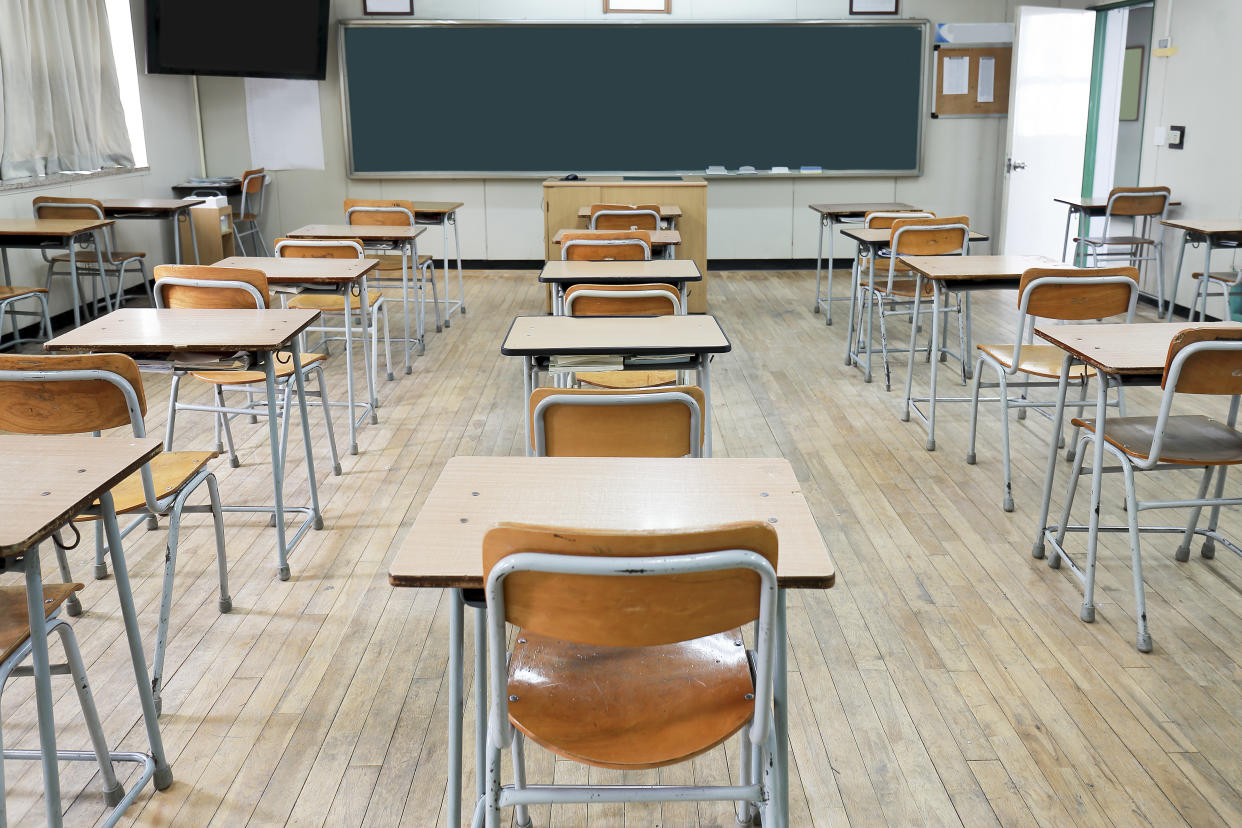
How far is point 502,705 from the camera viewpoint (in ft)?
5.05

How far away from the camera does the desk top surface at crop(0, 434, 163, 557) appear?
5.47 feet

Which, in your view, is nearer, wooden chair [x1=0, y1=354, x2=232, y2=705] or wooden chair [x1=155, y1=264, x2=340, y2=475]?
wooden chair [x1=0, y1=354, x2=232, y2=705]

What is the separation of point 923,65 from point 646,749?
352 inches

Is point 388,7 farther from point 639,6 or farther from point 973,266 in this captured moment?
point 973,266

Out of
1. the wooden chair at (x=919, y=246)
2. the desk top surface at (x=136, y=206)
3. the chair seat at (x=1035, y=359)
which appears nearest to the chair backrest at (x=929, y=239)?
the wooden chair at (x=919, y=246)

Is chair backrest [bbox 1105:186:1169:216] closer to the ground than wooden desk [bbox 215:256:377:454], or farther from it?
farther from it

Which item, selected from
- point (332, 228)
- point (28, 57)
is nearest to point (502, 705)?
point (332, 228)

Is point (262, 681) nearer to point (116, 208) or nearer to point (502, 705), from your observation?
point (502, 705)

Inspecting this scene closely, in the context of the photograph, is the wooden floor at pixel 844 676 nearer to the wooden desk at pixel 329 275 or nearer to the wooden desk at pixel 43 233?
the wooden desk at pixel 329 275

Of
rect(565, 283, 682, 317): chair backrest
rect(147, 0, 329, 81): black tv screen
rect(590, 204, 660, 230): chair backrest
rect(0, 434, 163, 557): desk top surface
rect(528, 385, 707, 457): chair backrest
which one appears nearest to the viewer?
rect(0, 434, 163, 557): desk top surface

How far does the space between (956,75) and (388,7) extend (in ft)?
16.9

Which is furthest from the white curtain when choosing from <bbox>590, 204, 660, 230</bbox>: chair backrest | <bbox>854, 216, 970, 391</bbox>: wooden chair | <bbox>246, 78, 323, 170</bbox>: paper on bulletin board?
<bbox>854, 216, 970, 391</bbox>: wooden chair

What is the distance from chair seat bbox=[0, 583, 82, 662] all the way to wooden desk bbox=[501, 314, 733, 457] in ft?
3.84

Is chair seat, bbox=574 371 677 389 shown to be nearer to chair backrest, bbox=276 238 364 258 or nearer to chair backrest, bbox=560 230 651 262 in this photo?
chair backrest, bbox=560 230 651 262
